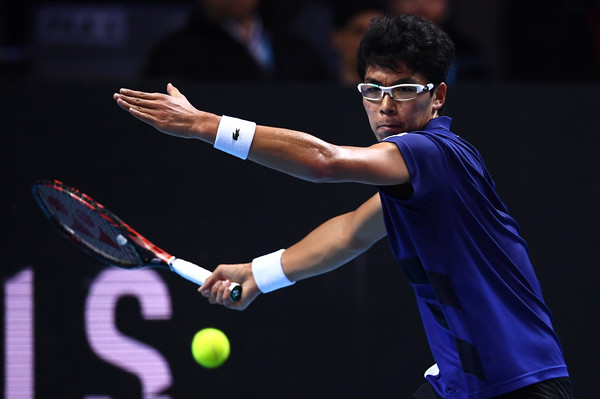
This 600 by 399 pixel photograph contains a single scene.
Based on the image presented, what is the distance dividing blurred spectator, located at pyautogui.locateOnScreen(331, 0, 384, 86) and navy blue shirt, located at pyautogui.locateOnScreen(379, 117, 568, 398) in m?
2.28

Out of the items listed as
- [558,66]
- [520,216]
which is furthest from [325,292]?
[558,66]

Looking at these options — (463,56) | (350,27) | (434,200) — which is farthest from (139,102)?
(463,56)

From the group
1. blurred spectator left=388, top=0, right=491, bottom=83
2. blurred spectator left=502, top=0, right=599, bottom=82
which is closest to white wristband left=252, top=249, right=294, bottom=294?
blurred spectator left=388, top=0, right=491, bottom=83

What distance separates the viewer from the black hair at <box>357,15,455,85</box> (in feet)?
9.04

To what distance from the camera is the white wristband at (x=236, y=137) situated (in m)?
2.43

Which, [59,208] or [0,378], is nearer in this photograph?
[59,208]

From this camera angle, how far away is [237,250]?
4.17 m

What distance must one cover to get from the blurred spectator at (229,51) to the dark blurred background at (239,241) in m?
0.58

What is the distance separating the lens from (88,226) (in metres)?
3.53

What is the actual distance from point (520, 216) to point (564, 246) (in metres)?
0.25

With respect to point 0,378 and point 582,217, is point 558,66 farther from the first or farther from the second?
point 0,378

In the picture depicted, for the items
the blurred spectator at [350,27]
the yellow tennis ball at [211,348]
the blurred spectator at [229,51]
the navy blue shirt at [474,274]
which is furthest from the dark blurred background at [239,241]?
the navy blue shirt at [474,274]

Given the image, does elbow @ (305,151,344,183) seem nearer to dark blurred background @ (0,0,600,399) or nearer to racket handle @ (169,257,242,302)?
racket handle @ (169,257,242,302)

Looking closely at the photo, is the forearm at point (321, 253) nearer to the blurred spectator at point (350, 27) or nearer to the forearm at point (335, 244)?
the forearm at point (335, 244)
